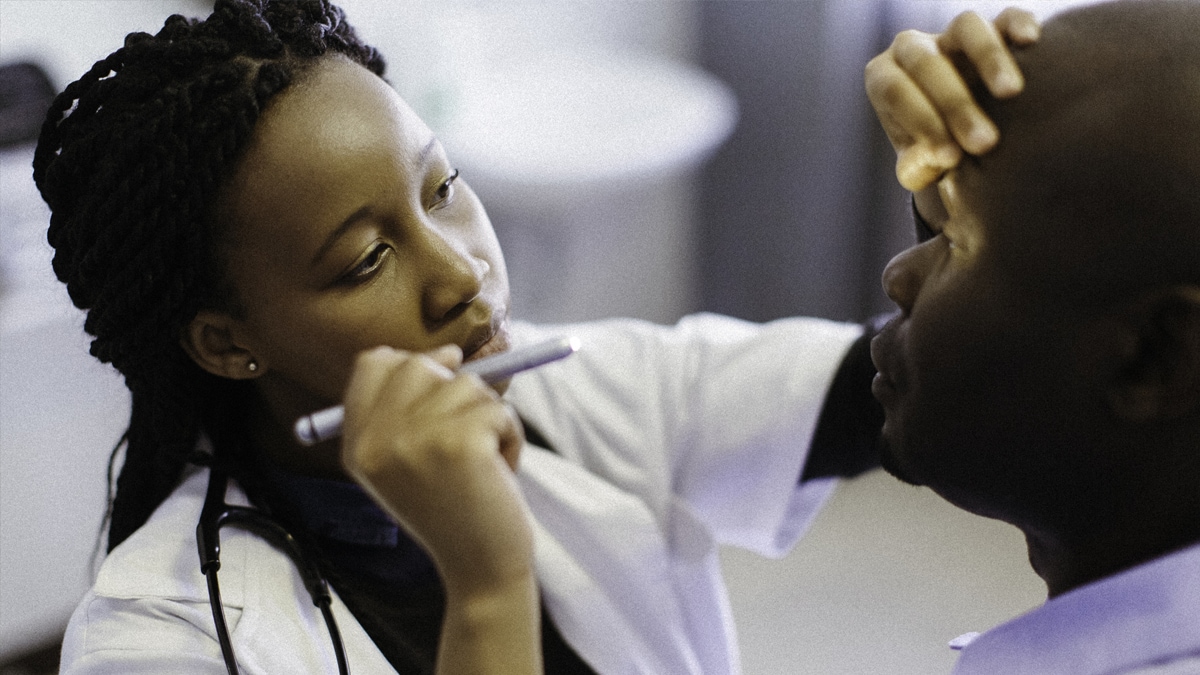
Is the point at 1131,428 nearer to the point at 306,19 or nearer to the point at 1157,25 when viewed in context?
the point at 1157,25

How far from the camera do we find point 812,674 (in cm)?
84

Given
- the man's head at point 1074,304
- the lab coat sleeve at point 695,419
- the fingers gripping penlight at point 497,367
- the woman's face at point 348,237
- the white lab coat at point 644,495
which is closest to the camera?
the man's head at point 1074,304

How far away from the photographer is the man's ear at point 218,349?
0.79m

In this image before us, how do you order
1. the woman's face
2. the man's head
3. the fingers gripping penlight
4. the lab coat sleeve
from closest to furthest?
the man's head, the fingers gripping penlight, the woman's face, the lab coat sleeve

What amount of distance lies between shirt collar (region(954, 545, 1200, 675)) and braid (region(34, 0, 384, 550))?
24.1 inches

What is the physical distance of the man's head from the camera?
468mm

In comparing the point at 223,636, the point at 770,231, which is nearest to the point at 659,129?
the point at 770,231

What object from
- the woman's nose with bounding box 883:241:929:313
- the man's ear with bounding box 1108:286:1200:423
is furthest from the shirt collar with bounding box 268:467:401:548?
the man's ear with bounding box 1108:286:1200:423

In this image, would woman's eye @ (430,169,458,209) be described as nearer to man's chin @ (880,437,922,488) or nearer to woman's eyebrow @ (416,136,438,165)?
woman's eyebrow @ (416,136,438,165)

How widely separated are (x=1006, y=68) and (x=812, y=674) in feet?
1.76

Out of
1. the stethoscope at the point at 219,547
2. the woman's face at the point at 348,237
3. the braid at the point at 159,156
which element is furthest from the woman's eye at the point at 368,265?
the stethoscope at the point at 219,547

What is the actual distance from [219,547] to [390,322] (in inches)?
9.5

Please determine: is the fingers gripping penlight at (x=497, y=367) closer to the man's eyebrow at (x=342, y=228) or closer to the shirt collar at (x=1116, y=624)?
the man's eyebrow at (x=342, y=228)

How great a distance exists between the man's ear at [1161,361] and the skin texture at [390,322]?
0.33 meters
